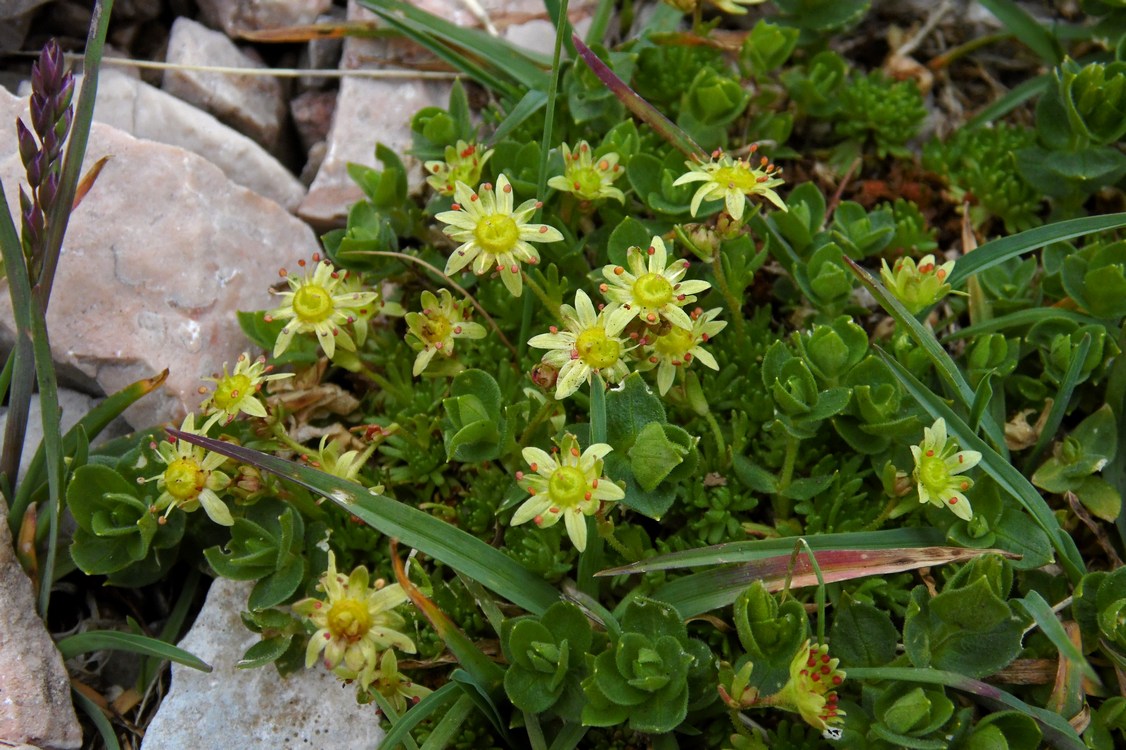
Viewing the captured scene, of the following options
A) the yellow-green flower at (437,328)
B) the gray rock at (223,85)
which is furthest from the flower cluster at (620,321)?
the gray rock at (223,85)

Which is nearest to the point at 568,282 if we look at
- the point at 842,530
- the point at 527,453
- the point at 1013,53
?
the point at 527,453

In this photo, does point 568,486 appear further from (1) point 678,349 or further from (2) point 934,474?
(2) point 934,474

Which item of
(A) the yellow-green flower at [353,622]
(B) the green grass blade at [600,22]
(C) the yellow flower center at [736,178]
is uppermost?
(B) the green grass blade at [600,22]

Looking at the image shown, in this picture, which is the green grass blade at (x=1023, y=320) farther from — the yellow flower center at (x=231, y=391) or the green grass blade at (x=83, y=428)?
A: the green grass blade at (x=83, y=428)

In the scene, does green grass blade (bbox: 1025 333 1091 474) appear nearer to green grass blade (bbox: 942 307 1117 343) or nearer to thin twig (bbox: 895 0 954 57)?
green grass blade (bbox: 942 307 1117 343)

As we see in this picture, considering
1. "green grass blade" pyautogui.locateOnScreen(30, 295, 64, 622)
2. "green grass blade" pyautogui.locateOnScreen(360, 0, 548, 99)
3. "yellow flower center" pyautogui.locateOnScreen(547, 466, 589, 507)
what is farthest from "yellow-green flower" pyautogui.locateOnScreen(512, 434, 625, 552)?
"green grass blade" pyautogui.locateOnScreen(360, 0, 548, 99)

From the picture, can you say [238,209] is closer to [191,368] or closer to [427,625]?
[191,368]
